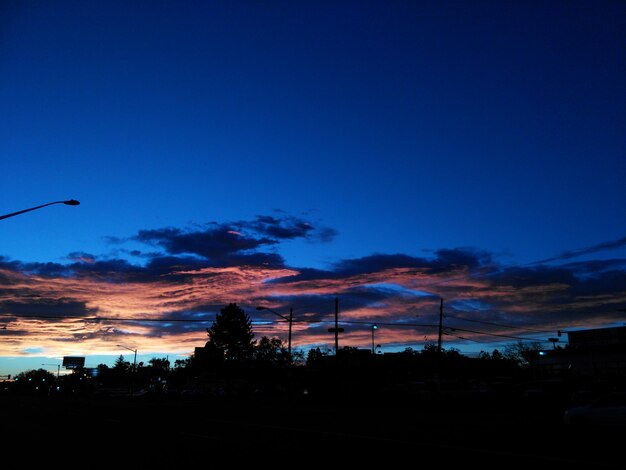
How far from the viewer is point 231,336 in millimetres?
113062

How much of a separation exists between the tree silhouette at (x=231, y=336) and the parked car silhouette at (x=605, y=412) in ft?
322

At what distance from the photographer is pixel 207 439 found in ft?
53.0

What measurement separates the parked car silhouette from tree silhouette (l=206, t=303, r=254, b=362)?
98.1 m

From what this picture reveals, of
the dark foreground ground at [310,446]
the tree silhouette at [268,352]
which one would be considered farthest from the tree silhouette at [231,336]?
the dark foreground ground at [310,446]

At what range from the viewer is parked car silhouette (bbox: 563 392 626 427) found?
54.6ft

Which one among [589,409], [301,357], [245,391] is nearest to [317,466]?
[589,409]

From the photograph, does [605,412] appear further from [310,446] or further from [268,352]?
[268,352]

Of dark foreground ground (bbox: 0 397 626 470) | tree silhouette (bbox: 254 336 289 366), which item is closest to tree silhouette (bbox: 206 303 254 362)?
tree silhouette (bbox: 254 336 289 366)

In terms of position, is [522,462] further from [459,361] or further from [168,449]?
[459,361]

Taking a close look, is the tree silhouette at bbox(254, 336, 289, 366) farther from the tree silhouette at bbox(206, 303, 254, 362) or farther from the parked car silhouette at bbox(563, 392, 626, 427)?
the parked car silhouette at bbox(563, 392, 626, 427)

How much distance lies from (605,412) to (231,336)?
332 feet

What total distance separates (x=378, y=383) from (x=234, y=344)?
61771 millimetres

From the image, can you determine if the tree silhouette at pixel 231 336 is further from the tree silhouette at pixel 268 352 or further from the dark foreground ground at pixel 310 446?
the dark foreground ground at pixel 310 446

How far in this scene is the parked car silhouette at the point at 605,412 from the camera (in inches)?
656
